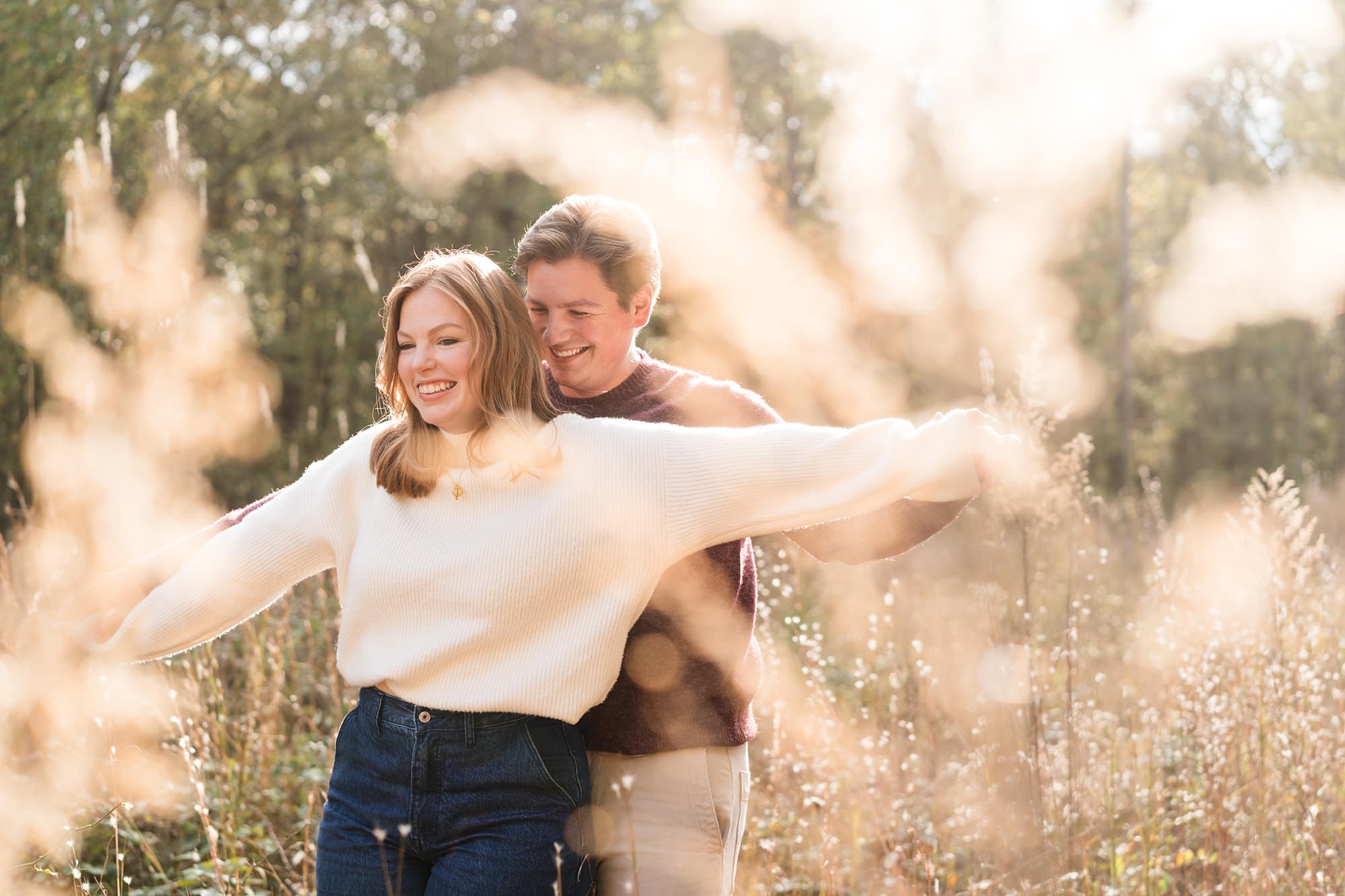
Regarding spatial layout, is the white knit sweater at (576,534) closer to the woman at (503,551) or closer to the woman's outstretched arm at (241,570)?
the woman at (503,551)

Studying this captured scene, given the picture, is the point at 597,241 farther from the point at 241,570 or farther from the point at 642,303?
the point at 241,570

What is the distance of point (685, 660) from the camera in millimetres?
2043

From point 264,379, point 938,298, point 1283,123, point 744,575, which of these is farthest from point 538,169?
point 1283,123

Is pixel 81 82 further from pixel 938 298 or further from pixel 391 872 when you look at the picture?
pixel 938 298

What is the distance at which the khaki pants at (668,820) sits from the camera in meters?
1.94

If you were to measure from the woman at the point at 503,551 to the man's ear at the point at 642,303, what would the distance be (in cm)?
39

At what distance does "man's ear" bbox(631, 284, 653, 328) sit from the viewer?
89.6 inches

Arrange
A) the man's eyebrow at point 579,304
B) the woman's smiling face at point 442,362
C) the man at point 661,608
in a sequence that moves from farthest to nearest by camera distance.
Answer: the man's eyebrow at point 579,304, the man at point 661,608, the woman's smiling face at point 442,362

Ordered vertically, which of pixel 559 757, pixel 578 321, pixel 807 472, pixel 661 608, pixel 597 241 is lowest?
pixel 559 757

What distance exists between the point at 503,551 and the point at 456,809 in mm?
433

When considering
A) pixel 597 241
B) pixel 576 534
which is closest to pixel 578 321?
pixel 597 241

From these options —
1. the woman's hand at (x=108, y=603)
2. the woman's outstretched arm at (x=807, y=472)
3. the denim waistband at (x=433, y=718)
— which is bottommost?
the denim waistband at (x=433, y=718)

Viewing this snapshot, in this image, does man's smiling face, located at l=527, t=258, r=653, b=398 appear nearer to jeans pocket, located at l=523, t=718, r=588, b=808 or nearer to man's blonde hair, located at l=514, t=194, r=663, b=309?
man's blonde hair, located at l=514, t=194, r=663, b=309

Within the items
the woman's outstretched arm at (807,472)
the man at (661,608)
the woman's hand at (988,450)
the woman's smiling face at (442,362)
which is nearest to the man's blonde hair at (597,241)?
the man at (661,608)
